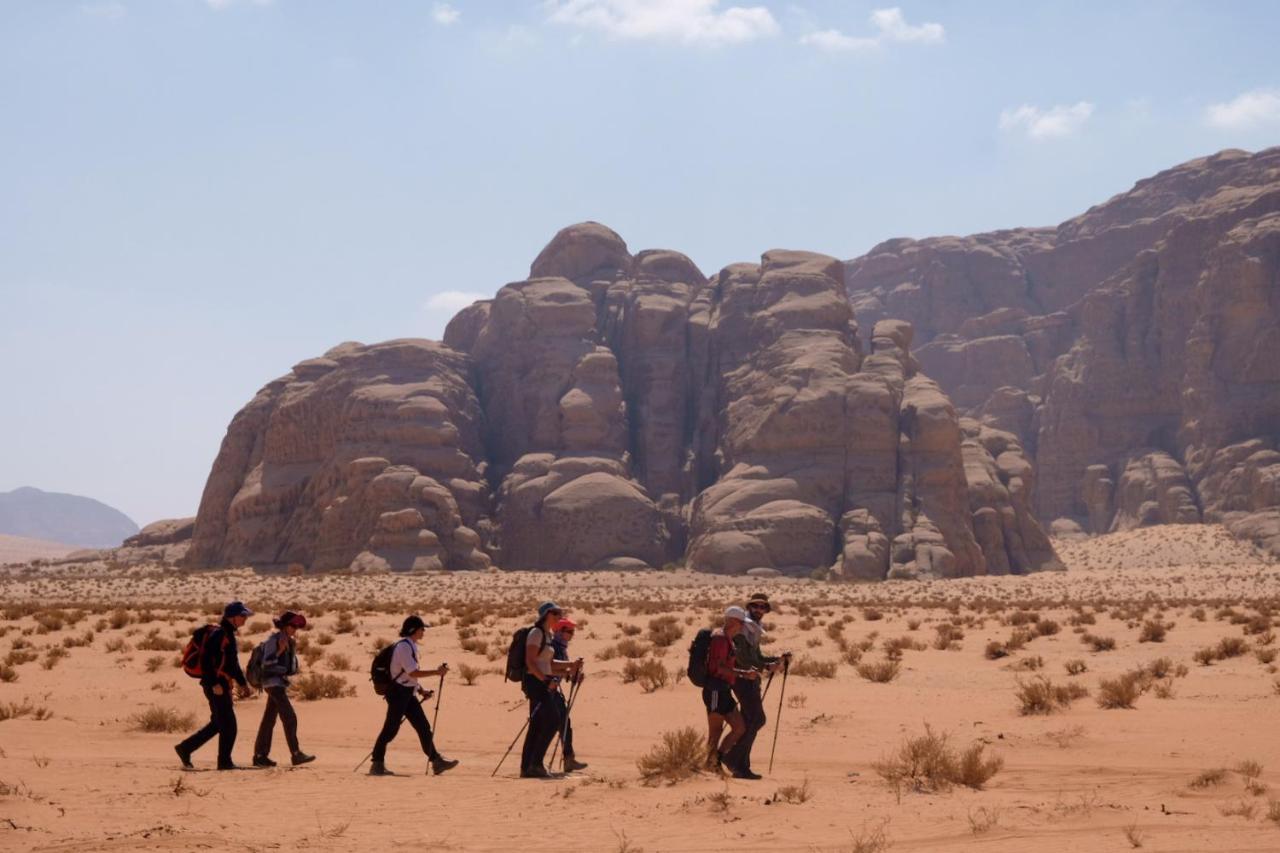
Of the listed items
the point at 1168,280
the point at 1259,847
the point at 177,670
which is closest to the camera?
the point at 1259,847

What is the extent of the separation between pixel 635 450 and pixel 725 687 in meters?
66.3

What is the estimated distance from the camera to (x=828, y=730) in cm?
1766

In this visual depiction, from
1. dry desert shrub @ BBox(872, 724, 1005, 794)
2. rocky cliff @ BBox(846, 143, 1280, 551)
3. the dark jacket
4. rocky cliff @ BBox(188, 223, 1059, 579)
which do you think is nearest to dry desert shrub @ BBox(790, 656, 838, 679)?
dry desert shrub @ BBox(872, 724, 1005, 794)

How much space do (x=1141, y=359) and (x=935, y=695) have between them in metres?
95.4

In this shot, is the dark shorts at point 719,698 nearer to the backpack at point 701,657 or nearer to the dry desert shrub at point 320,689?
the backpack at point 701,657

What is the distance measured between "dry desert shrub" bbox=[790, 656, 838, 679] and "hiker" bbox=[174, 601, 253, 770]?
1160cm

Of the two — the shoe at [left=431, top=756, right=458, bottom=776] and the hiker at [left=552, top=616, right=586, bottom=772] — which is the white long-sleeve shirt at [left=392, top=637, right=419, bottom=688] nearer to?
the shoe at [left=431, top=756, right=458, bottom=776]

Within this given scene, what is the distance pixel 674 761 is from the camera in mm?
13422

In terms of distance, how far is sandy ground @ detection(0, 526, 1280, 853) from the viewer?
10859mm

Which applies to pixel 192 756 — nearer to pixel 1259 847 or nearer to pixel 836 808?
pixel 836 808

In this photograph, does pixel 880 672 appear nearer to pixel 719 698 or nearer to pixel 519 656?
pixel 719 698

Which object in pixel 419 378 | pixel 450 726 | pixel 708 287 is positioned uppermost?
pixel 708 287

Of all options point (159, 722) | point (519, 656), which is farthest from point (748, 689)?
point (159, 722)

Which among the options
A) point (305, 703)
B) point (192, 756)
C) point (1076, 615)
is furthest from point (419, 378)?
point (192, 756)
